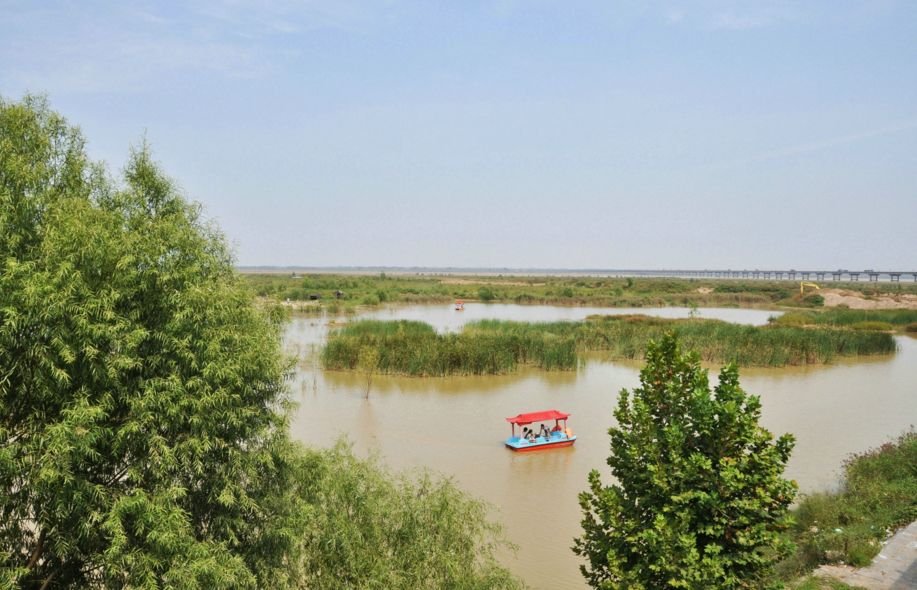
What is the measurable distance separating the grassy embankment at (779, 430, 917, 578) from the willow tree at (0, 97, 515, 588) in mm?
5349

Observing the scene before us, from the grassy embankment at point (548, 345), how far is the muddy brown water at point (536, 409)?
694 millimetres

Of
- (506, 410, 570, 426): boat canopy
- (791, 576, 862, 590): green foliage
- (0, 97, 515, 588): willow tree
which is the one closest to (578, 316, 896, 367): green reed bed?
(506, 410, 570, 426): boat canopy

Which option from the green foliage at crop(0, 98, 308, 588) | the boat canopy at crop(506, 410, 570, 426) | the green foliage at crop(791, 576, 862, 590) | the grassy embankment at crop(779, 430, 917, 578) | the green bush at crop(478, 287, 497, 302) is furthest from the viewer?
the green bush at crop(478, 287, 497, 302)

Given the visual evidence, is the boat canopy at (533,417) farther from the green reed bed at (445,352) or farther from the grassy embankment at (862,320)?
the grassy embankment at (862,320)

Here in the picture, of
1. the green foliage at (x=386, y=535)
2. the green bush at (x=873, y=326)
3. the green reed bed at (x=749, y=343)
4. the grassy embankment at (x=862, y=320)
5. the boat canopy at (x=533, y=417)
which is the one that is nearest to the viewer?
the green foliage at (x=386, y=535)

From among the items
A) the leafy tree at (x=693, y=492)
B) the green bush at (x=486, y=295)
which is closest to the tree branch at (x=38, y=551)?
the leafy tree at (x=693, y=492)

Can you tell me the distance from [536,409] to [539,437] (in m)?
4.31

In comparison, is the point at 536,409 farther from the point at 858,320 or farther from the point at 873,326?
the point at 858,320

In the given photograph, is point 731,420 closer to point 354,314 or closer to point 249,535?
point 249,535

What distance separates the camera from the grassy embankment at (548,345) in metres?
25.8

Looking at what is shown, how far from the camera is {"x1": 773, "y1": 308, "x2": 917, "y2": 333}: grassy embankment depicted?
4353cm

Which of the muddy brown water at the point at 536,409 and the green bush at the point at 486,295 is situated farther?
the green bush at the point at 486,295

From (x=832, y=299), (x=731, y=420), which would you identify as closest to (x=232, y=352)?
(x=731, y=420)

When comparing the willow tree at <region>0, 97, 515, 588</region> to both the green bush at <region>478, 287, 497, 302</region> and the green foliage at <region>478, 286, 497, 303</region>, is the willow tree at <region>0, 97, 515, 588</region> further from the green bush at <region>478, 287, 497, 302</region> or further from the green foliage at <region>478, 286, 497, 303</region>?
the green bush at <region>478, 287, 497, 302</region>
